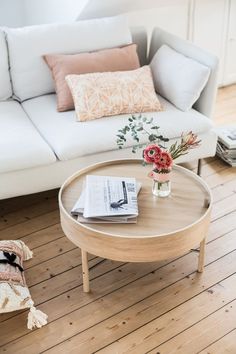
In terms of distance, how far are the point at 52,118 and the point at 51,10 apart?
113 centimetres

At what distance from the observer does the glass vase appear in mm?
2002

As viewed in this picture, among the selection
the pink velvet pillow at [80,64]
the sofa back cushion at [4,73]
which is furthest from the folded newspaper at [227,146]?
the sofa back cushion at [4,73]

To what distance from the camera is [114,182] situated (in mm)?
2072

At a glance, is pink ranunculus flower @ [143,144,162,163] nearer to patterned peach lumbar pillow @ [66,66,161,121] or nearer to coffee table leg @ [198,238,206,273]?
coffee table leg @ [198,238,206,273]

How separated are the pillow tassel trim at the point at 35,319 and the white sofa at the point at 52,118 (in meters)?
0.68

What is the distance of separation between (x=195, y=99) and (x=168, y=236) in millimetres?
1103

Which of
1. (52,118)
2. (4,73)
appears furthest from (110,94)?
(4,73)

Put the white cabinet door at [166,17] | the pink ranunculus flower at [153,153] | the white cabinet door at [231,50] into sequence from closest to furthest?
the pink ranunculus flower at [153,153], the white cabinet door at [166,17], the white cabinet door at [231,50]

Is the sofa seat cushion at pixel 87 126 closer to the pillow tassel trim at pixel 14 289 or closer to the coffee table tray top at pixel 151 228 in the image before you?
the coffee table tray top at pixel 151 228

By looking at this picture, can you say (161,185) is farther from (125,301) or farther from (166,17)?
(166,17)

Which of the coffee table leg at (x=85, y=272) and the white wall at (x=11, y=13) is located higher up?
the white wall at (x=11, y=13)

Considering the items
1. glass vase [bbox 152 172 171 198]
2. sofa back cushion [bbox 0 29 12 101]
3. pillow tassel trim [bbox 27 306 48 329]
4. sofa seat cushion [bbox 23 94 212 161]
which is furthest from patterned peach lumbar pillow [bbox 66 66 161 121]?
pillow tassel trim [bbox 27 306 48 329]

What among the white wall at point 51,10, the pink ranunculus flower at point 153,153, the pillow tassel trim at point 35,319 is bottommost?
the pillow tassel trim at point 35,319

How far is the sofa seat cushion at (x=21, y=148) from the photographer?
230 cm
